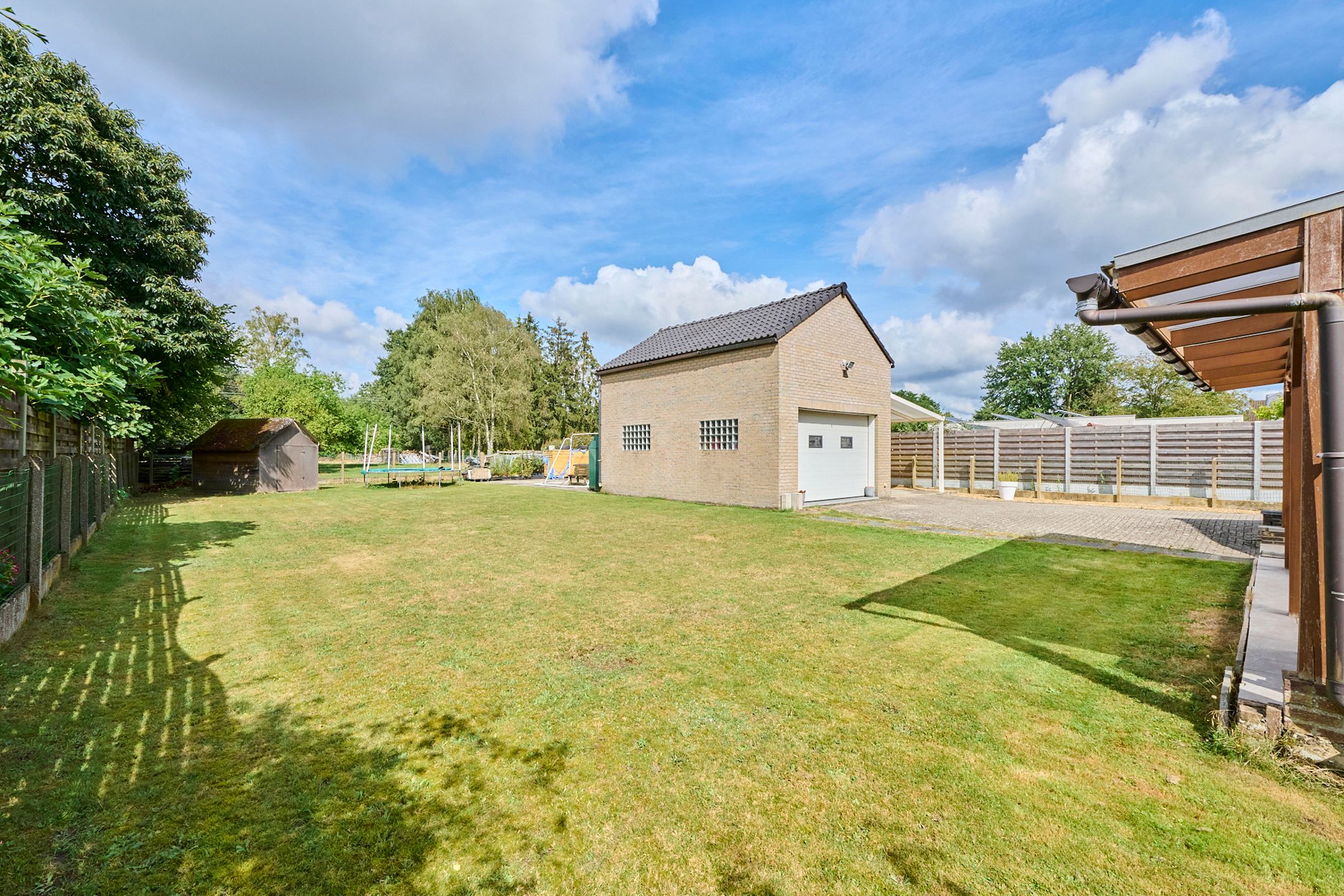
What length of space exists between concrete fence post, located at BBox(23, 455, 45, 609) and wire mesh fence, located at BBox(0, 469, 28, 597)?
3cm

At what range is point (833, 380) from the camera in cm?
1514

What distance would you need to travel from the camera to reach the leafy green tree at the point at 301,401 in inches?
1282

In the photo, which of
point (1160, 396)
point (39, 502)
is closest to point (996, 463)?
point (39, 502)

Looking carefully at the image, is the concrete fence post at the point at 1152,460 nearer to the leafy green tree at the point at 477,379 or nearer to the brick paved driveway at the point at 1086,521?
the brick paved driveway at the point at 1086,521

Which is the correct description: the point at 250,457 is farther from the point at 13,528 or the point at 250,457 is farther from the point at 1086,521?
the point at 1086,521

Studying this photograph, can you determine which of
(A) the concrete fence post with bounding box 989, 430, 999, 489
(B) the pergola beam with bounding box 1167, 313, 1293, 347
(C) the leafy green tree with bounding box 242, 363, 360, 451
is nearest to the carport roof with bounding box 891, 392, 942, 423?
(A) the concrete fence post with bounding box 989, 430, 999, 489

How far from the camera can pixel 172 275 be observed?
15.3 meters

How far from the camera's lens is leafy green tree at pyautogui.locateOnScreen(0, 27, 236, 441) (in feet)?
39.4

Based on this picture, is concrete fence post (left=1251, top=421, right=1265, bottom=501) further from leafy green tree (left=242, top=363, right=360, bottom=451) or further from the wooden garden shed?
leafy green tree (left=242, top=363, right=360, bottom=451)

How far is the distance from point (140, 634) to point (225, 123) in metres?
12.0

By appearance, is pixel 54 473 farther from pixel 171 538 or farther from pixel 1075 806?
pixel 1075 806

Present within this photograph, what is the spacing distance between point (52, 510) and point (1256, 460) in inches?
915

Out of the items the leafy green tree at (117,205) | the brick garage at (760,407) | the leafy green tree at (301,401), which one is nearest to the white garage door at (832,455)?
the brick garage at (760,407)

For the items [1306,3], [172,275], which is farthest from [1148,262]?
[172,275]
